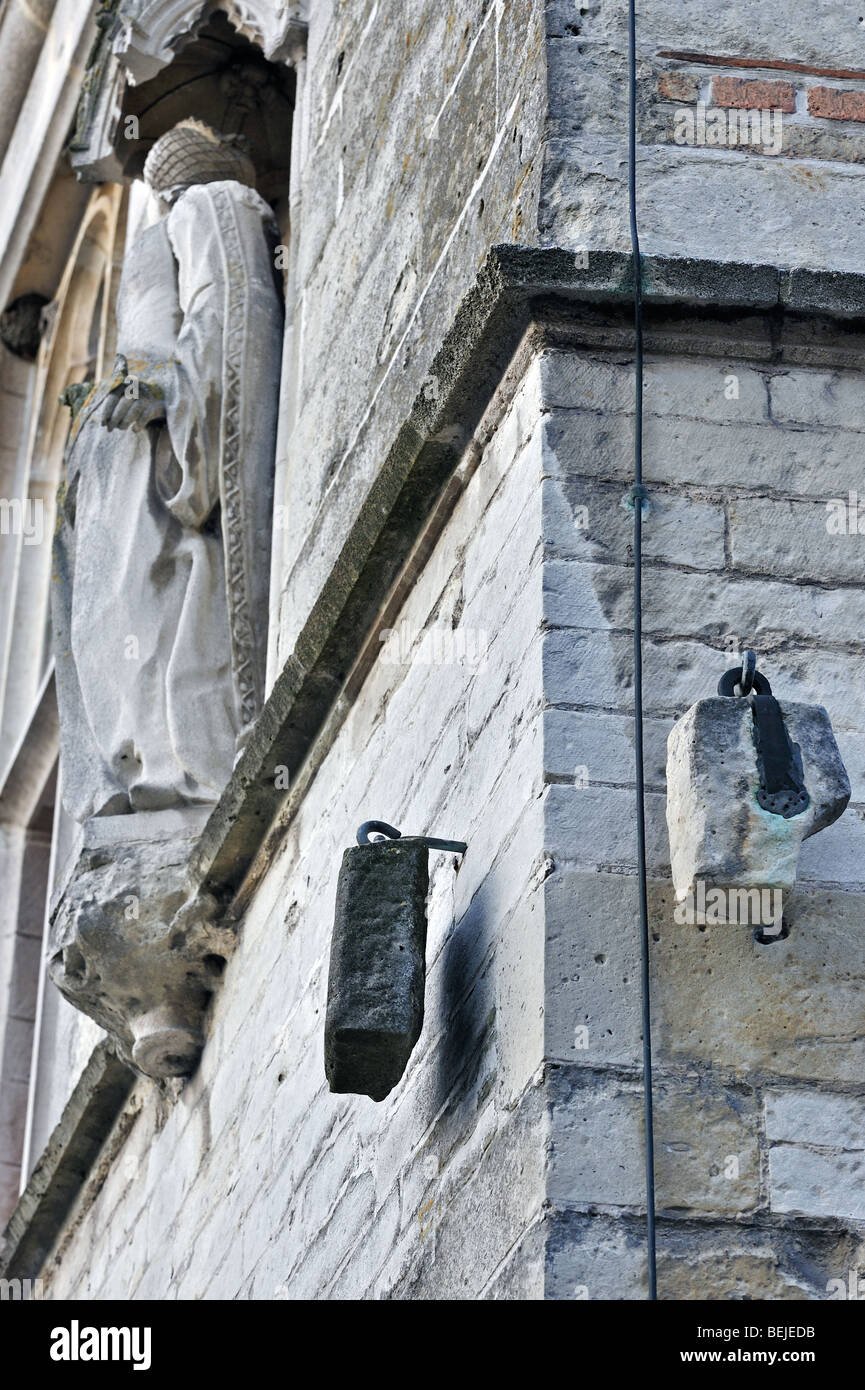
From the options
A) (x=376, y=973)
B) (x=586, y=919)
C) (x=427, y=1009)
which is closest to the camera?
(x=586, y=919)

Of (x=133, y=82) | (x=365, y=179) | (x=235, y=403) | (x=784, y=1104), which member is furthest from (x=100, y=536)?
(x=784, y=1104)

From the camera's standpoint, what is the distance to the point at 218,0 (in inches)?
263

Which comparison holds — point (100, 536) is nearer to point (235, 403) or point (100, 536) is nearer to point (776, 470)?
point (235, 403)

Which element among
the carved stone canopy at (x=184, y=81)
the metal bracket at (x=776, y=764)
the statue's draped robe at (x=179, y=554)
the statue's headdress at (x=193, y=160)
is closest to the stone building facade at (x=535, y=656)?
the statue's draped robe at (x=179, y=554)

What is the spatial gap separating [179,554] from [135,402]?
1.12 feet

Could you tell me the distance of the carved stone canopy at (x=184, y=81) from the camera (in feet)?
22.3

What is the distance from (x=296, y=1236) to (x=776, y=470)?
59.5 inches

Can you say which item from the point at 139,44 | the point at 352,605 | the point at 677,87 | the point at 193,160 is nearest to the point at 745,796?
the point at 352,605

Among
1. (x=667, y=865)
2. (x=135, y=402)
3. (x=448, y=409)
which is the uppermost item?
(x=135, y=402)

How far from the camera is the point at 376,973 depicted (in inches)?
144

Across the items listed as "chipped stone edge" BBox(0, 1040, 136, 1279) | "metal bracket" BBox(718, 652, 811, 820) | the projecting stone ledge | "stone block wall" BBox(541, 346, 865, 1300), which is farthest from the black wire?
"chipped stone edge" BBox(0, 1040, 136, 1279)

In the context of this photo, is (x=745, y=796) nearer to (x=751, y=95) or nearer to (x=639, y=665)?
(x=639, y=665)

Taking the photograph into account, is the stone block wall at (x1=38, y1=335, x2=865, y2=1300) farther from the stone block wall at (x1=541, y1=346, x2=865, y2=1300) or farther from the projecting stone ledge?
the projecting stone ledge
